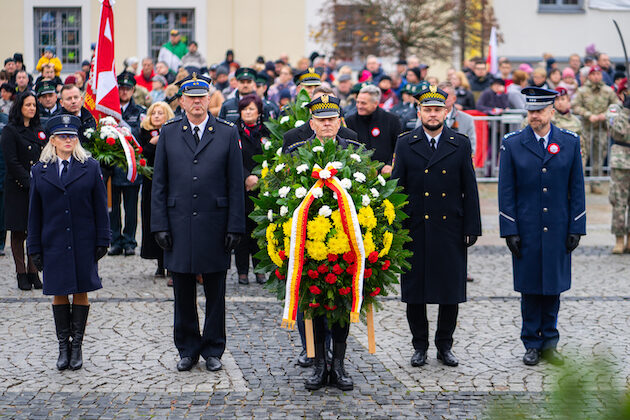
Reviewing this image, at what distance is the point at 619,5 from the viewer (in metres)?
10.1

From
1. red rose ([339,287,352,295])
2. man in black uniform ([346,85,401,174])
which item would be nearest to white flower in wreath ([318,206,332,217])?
red rose ([339,287,352,295])

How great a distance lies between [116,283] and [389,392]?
4965mm

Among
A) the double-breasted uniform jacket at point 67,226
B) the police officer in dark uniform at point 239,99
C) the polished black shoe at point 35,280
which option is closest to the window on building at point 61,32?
the police officer in dark uniform at point 239,99

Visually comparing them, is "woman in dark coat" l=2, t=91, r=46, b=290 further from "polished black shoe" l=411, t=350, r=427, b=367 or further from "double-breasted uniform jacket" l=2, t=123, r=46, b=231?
"polished black shoe" l=411, t=350, r=427, b=367

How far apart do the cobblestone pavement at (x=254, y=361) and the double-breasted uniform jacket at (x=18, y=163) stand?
31.5 inches

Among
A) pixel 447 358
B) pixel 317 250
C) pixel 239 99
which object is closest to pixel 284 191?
pixel 317 250

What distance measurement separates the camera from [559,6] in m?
30.3

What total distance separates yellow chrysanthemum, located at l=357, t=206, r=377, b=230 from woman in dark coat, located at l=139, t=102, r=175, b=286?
4.59m

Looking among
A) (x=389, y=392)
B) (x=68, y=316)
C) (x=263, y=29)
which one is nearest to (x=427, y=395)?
(x=389, y=392)

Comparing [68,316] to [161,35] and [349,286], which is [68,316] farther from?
[161,35]

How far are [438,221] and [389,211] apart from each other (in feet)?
2.92

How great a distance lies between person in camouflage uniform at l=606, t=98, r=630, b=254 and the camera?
12.0 metres

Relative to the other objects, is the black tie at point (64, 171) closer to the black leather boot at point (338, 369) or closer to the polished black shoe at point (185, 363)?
the polished black shoe at point (185, 363)

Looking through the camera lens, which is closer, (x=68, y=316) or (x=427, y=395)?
(x=427, y=395)
